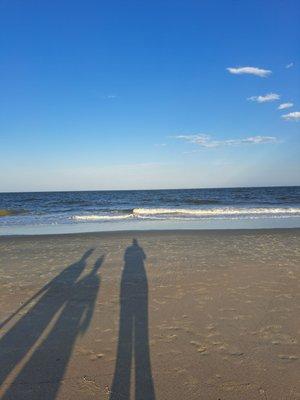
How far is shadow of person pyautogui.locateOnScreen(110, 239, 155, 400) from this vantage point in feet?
12.5

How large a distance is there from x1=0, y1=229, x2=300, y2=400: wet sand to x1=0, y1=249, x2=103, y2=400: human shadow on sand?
15 mm

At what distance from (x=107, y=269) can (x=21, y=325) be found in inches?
155

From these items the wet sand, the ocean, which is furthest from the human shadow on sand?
the ocean

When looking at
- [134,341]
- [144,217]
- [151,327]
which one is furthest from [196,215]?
[134,341]

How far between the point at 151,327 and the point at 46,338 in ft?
4.73

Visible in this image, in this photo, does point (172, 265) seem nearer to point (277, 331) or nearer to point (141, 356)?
point (277, 331)

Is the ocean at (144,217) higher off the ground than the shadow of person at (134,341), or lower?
higher

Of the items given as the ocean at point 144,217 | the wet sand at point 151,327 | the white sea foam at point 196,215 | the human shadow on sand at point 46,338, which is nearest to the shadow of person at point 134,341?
the wet sand at point 151,327

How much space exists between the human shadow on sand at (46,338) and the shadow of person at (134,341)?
58 cm

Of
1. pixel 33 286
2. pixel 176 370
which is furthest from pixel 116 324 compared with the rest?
pixel 33 286

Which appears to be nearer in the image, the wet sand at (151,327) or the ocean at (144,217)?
the wet sand at (151,327)

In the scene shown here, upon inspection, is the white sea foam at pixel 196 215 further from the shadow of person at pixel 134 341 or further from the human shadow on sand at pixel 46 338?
the human shadow on sand at pixel 46 338

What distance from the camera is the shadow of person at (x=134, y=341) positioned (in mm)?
3822

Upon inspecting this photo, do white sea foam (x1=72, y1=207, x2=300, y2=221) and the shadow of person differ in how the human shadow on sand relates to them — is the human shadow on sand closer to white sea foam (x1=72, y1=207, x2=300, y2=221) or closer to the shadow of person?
the shadow of person
